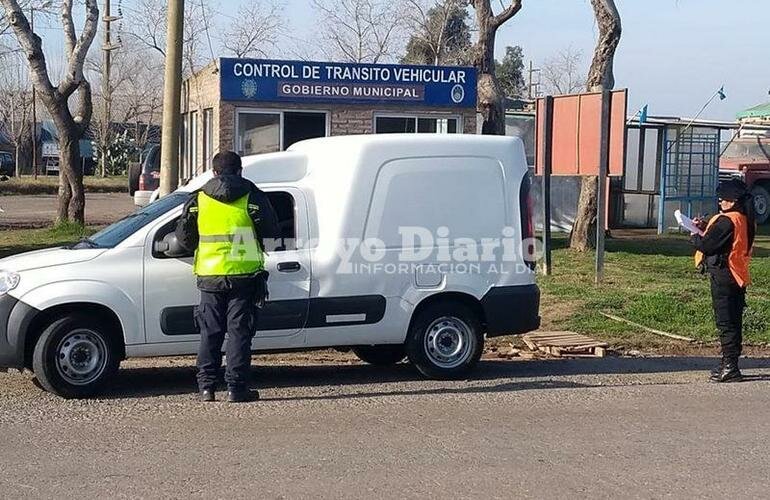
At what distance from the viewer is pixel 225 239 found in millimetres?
7578

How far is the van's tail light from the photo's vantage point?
29.6ft

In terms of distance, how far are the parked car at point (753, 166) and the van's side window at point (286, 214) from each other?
19.6 meters

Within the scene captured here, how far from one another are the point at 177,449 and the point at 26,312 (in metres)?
1.94

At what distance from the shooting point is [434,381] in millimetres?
8852

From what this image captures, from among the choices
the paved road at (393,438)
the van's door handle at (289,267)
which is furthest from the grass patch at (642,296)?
the van's door handle at (289,267)

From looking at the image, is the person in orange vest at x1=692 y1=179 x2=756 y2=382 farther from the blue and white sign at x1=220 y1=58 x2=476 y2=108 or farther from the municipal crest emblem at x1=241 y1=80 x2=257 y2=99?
the municipal crest emblem at x1=241 y1=80 x2=257 y2=99

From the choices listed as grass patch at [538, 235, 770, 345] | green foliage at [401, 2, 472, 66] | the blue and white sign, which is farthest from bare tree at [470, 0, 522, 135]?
green foliage at [401, 2, 472, 66]

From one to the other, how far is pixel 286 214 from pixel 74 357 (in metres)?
1.97

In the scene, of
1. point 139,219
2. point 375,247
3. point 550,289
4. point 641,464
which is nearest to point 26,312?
point 139,219

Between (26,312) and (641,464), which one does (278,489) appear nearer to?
(641,464)

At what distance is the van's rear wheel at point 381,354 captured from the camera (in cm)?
935

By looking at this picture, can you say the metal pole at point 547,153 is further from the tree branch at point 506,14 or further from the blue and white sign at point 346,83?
the tree branch at point 506,14

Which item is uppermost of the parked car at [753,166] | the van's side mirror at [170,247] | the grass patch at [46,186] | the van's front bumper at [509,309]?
the parked car at [753,166]

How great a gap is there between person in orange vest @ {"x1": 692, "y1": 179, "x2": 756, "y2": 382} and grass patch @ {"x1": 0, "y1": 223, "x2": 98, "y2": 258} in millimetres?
12096
